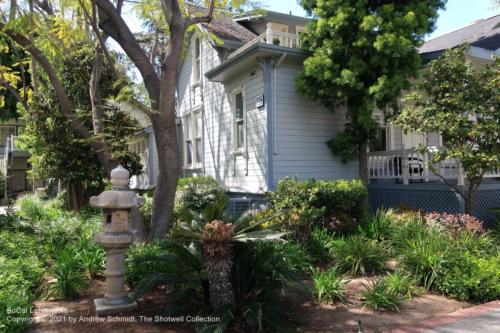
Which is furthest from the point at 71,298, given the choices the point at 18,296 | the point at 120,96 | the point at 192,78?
the point at 192,78

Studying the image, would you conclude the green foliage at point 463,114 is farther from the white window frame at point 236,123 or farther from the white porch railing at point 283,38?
the white window frame at point 236,123

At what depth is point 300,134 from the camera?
11.8 m

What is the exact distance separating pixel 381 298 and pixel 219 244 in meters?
2.48

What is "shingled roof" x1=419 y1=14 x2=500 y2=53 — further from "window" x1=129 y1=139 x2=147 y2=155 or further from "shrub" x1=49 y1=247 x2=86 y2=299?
"window" x1=129 y1=139 x2=147 y2=155

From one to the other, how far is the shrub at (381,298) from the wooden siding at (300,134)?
18.7ft

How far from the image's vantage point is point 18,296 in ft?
17.8

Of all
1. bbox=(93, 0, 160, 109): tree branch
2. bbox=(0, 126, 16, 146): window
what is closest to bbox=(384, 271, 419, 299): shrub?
bbox=(93, 0, 160, 109): tree branch

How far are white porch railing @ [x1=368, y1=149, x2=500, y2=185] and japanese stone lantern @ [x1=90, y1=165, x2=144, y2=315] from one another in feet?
24.6

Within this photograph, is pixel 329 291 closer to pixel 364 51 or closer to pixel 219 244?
pixel 219 244

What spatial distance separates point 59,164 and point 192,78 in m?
5.94

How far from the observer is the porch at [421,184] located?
10039mm

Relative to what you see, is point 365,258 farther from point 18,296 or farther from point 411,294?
point 18,296

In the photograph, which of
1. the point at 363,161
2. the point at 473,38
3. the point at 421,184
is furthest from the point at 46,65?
the point at 473,38

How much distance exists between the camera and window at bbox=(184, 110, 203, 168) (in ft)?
53.2
